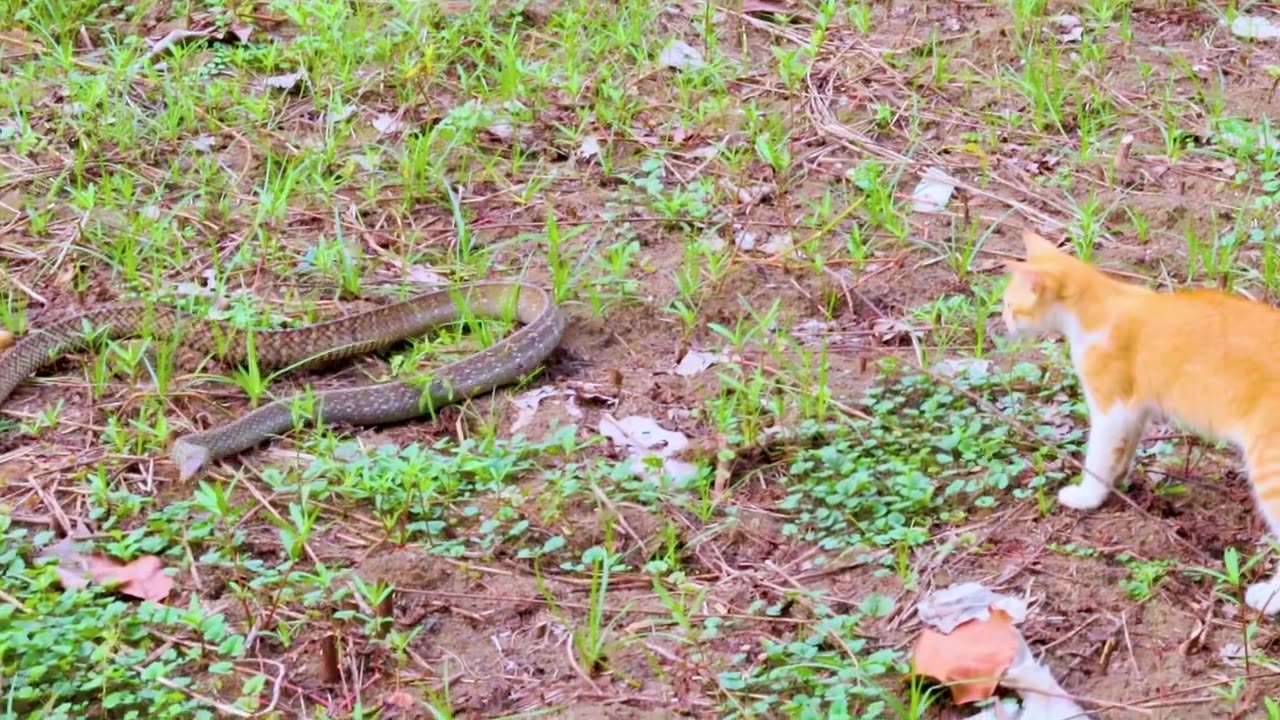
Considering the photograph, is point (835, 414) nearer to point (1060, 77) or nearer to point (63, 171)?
point (1060, 77)

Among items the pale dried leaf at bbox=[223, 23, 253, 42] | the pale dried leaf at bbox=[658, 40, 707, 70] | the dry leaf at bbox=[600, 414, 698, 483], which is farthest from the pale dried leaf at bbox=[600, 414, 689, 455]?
the pale dried leaf at bbox=[223, 23, 253, 42]

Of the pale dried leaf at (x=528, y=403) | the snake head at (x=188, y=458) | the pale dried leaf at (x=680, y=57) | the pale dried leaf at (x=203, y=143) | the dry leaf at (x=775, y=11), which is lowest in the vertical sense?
the pale dried leaf at (x=528, y=403)

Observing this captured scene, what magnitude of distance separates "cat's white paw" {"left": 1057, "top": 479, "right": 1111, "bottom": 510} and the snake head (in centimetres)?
259

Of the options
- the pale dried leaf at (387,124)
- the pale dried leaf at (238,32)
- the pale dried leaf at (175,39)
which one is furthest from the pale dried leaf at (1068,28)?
the pale dried leaf at (175,39)

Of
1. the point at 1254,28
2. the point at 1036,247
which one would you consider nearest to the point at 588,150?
the point at 1036,247

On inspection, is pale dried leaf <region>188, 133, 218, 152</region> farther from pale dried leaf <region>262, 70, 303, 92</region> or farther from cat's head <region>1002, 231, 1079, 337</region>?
cat's head <region>1002, 231, 1079, 337</region>

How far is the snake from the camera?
17.0 feet

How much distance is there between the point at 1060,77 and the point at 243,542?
4.27m

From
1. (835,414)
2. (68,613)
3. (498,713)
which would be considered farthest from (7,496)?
(835,414)

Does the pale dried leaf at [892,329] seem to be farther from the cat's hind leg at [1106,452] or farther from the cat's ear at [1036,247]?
the cat's hind leg at [1106,452]

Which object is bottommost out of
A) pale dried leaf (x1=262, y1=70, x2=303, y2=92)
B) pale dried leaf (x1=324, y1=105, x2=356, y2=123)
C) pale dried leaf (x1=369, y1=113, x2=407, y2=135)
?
pale dried leaf (x1=369, y1=113, x2=407, y2=135)

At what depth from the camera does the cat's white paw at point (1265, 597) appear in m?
3.83

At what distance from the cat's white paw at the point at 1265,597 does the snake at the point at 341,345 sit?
98.3 inches

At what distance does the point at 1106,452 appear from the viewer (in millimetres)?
4125
